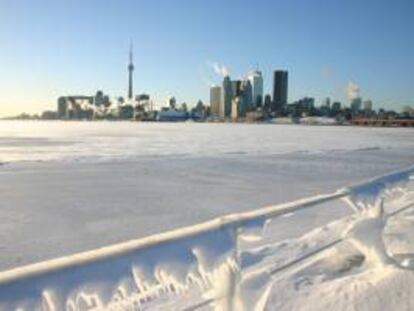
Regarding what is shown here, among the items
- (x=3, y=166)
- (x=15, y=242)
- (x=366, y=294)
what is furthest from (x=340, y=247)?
(x=3, y=166)

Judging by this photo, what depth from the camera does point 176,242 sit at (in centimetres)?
251

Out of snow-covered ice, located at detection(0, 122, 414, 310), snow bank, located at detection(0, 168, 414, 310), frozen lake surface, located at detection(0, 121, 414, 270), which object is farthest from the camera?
frozen lake surface, located at detection(0, 121, 414, 270)

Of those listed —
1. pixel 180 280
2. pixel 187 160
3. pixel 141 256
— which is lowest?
pixel 187 160

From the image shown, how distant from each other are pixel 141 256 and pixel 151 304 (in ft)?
7.24

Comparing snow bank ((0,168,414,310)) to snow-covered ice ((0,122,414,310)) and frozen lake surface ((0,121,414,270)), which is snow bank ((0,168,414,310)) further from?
frozen lake surface ((0,121,414,270))

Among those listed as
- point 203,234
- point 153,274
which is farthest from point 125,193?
point 153,274

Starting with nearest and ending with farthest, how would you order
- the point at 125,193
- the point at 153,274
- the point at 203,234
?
1. the point at 153,274
2. the point at 203,234
3. the point at 125,193

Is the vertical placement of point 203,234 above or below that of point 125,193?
above

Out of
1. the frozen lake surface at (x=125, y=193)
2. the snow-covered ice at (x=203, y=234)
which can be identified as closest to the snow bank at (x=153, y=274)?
the snow-covered ice at (x=203, y=234)

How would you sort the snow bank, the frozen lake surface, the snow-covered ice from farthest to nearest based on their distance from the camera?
the frozen lake surface < the snow-covered ice < the snow bank

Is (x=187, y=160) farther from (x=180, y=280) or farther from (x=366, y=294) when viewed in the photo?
(x=180, y=280)

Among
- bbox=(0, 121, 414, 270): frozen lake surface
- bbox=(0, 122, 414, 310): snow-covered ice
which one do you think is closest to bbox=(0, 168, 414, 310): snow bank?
bbox=(0, 122, 414, 310): snow-covered ice

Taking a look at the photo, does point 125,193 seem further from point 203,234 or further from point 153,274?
point 153,274

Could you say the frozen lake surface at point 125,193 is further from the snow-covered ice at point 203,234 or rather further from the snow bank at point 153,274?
the snow bank at point 153,274
